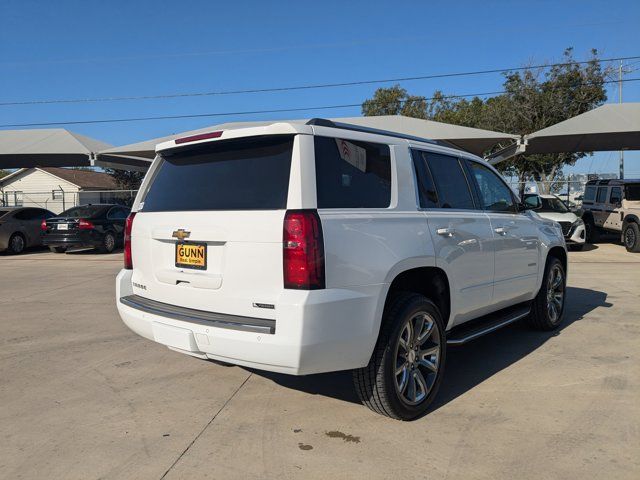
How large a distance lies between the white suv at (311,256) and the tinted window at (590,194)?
14.8m

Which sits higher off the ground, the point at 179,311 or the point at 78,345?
the point at 179,311

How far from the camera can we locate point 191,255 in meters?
3.40

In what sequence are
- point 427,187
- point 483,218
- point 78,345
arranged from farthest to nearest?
point 78,345 → point 483,218 → point 427,187

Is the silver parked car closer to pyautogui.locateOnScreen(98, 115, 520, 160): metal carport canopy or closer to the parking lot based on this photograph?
pyautogui.locateOnScreen(98, 115, 520, 160): metal carport canopy

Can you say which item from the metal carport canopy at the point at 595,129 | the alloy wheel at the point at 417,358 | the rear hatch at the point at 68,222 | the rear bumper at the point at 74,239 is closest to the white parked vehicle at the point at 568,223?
the metal carport canopy at the point at 595,129

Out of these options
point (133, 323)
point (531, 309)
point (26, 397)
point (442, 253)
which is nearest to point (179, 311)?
point (133, 323)

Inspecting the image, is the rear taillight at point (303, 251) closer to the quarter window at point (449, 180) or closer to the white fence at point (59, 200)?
the quarter window at point (449, 180)

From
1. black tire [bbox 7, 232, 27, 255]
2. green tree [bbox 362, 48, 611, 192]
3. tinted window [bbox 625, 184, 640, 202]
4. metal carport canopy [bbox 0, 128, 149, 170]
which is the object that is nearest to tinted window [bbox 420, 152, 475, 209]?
tinted window [bbox 625, 184, 640, 202]

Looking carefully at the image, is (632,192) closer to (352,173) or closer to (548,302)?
(548,302)

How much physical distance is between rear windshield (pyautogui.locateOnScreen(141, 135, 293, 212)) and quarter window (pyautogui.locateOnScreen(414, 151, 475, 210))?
128cm

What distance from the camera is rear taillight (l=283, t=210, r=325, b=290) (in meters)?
2.90

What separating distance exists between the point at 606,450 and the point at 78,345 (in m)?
4.90

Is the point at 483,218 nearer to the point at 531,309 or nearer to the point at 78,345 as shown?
the point at 531,309

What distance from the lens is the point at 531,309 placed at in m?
5.70
